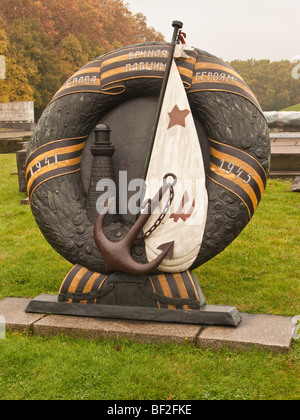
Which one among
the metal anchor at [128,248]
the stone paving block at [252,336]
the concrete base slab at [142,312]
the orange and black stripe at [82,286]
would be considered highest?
the metal anchor at [128,248]

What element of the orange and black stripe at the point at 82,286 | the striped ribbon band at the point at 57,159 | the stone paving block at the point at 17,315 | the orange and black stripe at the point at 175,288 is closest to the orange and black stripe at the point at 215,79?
the striped ribbon band at the point at 57,159

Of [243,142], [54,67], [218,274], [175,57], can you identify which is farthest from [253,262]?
[54,67]

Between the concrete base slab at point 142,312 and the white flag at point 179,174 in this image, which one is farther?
the white flag at point 179,174

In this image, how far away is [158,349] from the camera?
13.7 feet

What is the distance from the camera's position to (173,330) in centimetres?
427

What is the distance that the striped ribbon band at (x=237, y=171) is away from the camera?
14.8 ft

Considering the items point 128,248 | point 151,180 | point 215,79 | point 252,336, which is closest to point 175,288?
point 128,248

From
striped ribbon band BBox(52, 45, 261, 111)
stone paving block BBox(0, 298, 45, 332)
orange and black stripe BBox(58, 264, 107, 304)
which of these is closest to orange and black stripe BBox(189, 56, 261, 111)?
striped ribbon band BBox(52, 45, 261, 111)

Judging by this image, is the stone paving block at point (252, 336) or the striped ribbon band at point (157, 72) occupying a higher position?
the striped ribbon band at point (157, 72)

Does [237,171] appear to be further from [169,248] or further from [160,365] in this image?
[160,365]

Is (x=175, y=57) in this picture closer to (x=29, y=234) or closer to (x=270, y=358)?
(x=270, y=358)

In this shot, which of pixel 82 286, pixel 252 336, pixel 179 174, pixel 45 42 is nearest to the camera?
pixel 252 336

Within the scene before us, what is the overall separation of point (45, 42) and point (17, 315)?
31.3 m

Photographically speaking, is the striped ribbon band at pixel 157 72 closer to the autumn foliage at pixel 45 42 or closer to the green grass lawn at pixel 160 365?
the green grass lawn at pixel 160 365
